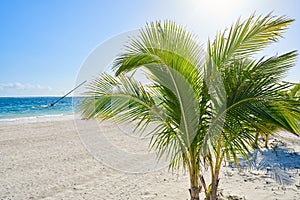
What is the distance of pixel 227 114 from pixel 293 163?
191 inches

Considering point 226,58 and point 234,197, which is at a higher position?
point 226,58

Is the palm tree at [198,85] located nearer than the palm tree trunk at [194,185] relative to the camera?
Yes

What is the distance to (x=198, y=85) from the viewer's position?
3086 mm

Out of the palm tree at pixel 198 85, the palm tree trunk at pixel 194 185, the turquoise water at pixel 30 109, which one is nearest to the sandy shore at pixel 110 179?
the palm tree trunk at pixel 194 185

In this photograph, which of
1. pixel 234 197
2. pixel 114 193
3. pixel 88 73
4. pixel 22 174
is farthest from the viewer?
pixel 22 174

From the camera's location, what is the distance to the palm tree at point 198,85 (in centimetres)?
263

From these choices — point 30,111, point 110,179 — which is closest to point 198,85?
point 110,179

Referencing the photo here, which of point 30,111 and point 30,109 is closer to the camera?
point 30,111

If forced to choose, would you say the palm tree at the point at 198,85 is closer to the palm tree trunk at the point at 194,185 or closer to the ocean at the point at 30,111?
the palm tree trunk at the point at 194,185

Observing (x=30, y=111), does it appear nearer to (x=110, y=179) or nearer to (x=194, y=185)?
(x=110, y=179)

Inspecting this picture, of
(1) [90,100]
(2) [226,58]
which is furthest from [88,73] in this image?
(2) [226,58]

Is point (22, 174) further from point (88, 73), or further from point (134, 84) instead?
point (134, 84)

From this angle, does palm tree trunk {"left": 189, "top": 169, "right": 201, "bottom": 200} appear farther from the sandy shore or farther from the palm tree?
the sandy shore

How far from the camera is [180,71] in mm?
2912
